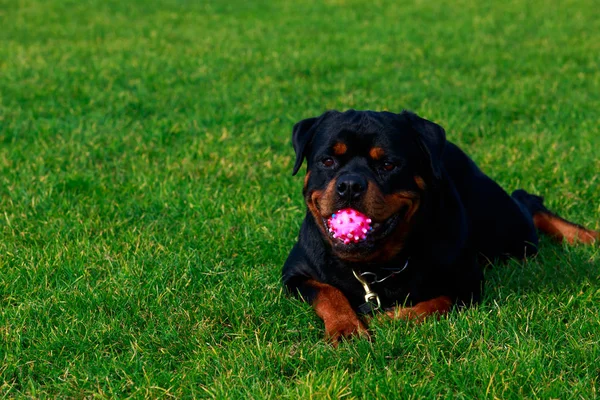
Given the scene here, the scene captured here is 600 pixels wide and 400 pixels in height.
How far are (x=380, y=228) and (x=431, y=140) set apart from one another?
1.69 ft

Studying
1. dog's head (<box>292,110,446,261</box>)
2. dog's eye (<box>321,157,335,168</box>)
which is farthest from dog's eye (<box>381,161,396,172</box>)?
dog's eye (<box>321,157,335,168</box>)

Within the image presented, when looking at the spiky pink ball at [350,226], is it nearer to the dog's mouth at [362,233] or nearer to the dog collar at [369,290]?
the dog's mouth at [362,233]

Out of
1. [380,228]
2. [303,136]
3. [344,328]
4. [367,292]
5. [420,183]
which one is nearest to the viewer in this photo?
[344,328]

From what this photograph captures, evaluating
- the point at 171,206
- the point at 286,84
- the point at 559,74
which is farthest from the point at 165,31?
the point at 171,206

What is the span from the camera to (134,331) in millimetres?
3594

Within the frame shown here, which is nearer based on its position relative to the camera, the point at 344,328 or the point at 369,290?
the point at 344,328

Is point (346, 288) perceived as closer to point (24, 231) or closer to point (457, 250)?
point (457, 250)

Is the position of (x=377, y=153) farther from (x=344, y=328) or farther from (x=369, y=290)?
(x=344, y=328)

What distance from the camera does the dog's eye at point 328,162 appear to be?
3832 millimetres

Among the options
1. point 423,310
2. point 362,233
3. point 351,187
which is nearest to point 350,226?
point 362,233

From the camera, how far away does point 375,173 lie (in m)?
3.70

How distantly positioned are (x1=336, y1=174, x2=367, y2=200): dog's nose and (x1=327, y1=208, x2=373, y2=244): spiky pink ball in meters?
0.07

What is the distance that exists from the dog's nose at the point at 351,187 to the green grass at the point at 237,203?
61 centimetres

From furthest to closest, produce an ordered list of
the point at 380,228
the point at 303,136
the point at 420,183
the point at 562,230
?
the point at 562,230
the point at 303,136
the point at 420,183
the point at 380,228
